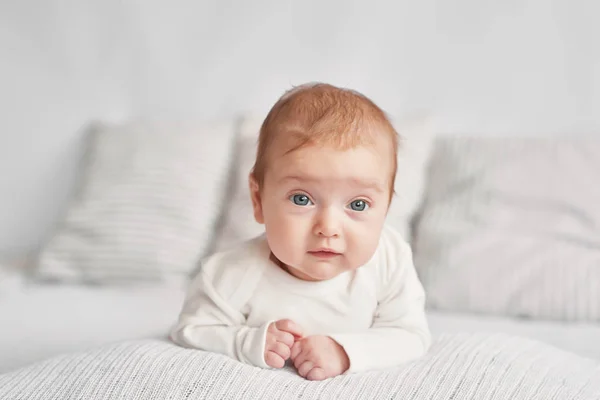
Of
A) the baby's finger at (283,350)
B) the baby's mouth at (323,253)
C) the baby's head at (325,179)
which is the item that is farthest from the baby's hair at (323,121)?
the baby's finger at (283,350)

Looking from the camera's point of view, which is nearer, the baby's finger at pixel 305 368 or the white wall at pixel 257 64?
the baby's finger at pixel 305 368

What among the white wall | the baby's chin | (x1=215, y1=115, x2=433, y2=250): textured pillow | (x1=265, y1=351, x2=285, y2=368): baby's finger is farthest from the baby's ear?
the white wall

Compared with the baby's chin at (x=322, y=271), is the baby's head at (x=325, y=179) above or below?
above

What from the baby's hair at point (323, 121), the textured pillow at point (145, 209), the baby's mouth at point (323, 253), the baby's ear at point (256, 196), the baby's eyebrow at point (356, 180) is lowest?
the textured pillow at point (145, 209)

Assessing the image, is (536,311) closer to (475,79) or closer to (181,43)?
(475,79)

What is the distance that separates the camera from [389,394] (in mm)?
1041

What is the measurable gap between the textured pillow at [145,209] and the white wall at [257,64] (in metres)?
0.27

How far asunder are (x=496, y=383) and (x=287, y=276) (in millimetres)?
337

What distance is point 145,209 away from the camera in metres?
2.12

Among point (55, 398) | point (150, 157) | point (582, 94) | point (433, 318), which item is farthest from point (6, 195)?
point (582, 94)

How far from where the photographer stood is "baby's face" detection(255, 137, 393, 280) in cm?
108

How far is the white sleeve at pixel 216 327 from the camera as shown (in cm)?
113

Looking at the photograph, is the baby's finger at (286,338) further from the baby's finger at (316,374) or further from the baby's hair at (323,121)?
the baby's hair at (323,121)

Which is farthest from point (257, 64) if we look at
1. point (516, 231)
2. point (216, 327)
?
point (216, 327)
